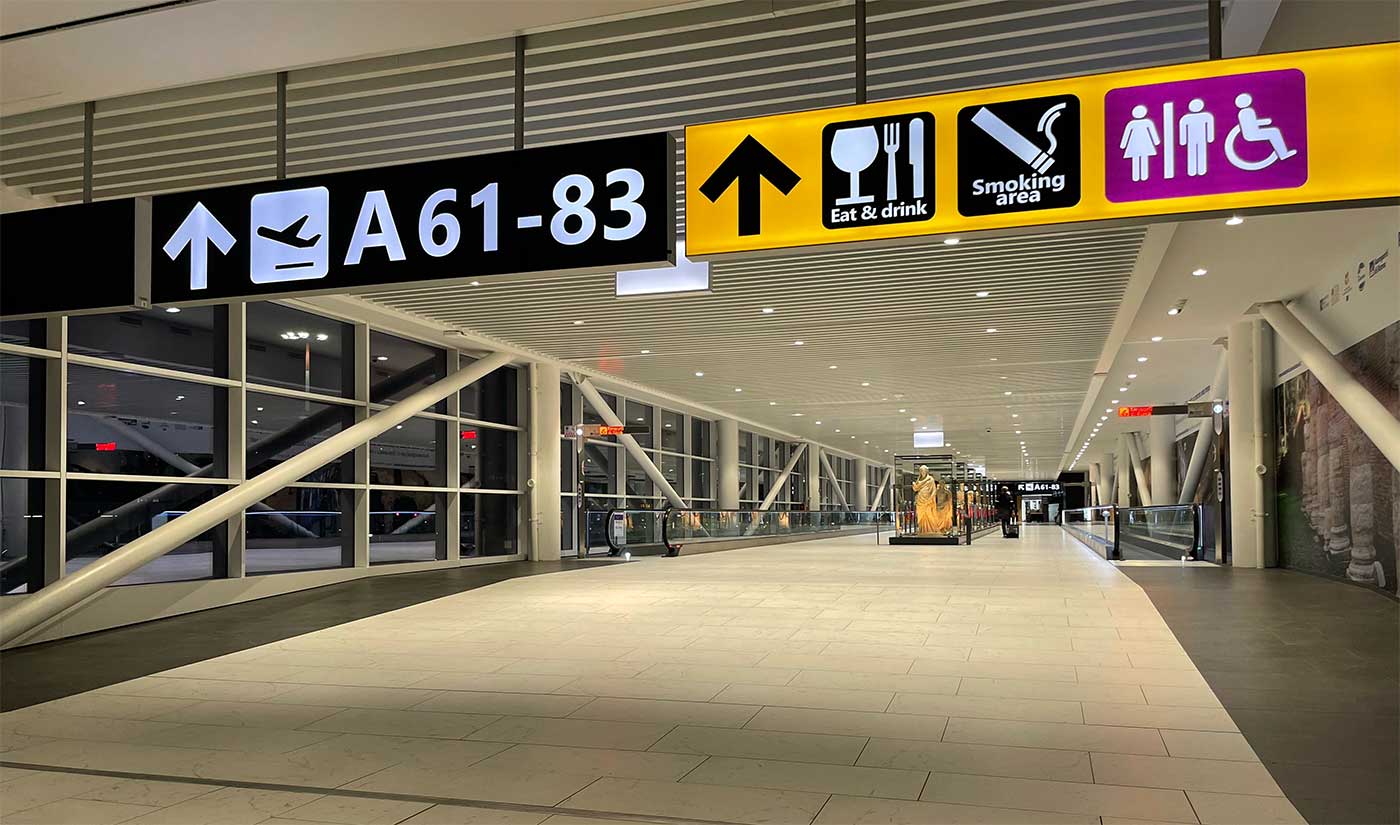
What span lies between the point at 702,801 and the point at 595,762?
0.82 metres

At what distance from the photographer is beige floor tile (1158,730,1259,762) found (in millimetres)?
4910

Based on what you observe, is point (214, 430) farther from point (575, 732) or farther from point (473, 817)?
point (473, 817)

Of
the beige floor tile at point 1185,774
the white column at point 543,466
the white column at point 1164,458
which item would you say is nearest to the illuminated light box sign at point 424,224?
the beige floor tile at point 1185,774

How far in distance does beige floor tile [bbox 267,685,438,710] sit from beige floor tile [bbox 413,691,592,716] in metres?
0.15

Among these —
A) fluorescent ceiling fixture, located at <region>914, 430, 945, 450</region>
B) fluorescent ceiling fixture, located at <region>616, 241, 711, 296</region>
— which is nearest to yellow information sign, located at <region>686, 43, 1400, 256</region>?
fluorescent ceiling fixture, located at <region>616, 241, 711, 296</region>

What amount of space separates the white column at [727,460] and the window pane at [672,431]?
2.15 metres

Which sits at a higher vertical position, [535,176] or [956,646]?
[535,176]

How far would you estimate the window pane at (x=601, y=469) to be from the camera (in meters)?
25.0

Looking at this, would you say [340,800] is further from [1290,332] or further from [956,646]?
[1290,332]

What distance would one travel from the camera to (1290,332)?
14.6 meters

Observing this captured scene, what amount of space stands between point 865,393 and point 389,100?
19.6m

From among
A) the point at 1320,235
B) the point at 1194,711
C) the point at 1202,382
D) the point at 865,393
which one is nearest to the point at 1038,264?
the point at 1320,235

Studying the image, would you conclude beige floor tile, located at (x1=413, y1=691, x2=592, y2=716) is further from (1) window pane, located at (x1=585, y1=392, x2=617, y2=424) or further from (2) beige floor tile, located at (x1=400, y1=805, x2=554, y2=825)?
(1) window pane, located at (x1=585, y1=392, x2=617, y2=424)

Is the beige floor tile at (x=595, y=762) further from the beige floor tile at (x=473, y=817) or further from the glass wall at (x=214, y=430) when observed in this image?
the glass wall at (x=214, y=430)
